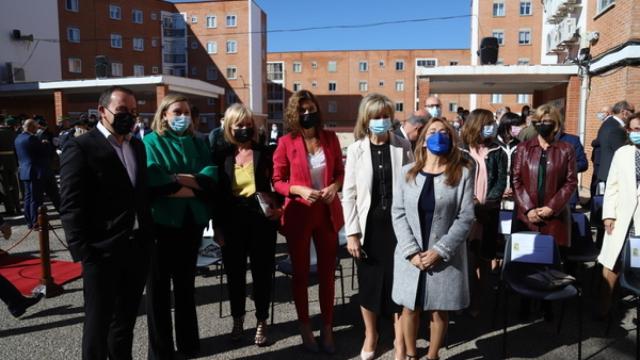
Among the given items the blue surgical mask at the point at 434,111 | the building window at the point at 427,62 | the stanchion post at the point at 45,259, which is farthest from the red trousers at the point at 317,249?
the building window at the point at 427,62

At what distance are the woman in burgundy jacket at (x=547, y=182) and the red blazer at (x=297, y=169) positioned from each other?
1.83 m

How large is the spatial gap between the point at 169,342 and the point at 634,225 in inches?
160

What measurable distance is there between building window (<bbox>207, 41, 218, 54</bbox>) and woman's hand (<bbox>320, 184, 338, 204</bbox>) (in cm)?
5148

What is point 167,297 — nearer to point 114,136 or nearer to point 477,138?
point 114,136

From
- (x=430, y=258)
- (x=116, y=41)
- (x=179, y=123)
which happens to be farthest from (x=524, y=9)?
(x=179, y=123)

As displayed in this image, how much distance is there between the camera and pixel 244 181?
3.86m

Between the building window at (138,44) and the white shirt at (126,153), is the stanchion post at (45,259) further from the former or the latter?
the building window at (138,44)

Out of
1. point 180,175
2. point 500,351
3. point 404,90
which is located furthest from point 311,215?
point 404,90

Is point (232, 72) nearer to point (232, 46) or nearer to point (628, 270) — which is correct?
point (232, 46)

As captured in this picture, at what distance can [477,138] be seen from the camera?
4.59 meters

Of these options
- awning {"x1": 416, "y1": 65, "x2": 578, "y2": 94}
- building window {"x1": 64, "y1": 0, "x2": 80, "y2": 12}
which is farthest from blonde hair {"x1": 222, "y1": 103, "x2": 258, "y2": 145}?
building window {"x1": 64, "y1": 0, "x2": 80, "y2": 12}

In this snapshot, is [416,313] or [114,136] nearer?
[114,136]

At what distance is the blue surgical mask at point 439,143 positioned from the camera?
322 centimetres

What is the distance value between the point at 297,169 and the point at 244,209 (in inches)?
22.6
